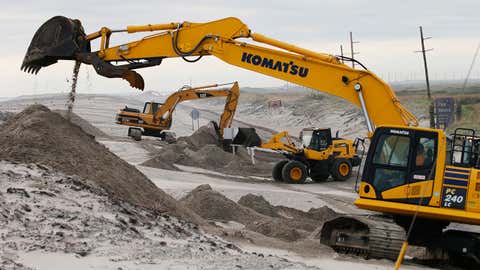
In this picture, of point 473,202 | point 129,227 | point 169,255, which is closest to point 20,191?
point 129,227

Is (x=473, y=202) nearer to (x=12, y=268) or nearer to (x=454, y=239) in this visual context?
(x=454, y=239)

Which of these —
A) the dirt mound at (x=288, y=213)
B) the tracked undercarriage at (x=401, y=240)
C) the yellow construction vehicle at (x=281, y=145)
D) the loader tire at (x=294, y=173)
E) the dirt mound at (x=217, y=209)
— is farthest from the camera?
the yellow construction vehicle at (x=281, y=145)

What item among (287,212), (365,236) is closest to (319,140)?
(287,212)

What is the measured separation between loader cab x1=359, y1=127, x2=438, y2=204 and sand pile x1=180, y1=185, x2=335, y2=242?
10.3 ft

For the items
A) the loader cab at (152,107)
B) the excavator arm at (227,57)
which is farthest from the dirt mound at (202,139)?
the excavator arm at (227,57)

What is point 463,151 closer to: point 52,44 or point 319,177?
point 52,44

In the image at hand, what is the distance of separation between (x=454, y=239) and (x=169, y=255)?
5876mm

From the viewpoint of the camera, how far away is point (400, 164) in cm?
1427

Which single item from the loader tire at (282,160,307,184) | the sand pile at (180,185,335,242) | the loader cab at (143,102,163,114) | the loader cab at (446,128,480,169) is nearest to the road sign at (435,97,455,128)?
the loader tire at (282,160,307,184)

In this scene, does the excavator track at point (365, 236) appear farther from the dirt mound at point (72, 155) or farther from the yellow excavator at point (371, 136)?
the dirt mound at point (72, 155)

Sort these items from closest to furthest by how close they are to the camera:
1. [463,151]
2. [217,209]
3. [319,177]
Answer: [463,151] → [217,209] → [319,177]

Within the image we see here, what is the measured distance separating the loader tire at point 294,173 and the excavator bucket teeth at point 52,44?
15725mm

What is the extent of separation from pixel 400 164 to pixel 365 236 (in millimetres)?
1724

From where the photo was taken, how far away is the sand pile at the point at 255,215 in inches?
689
